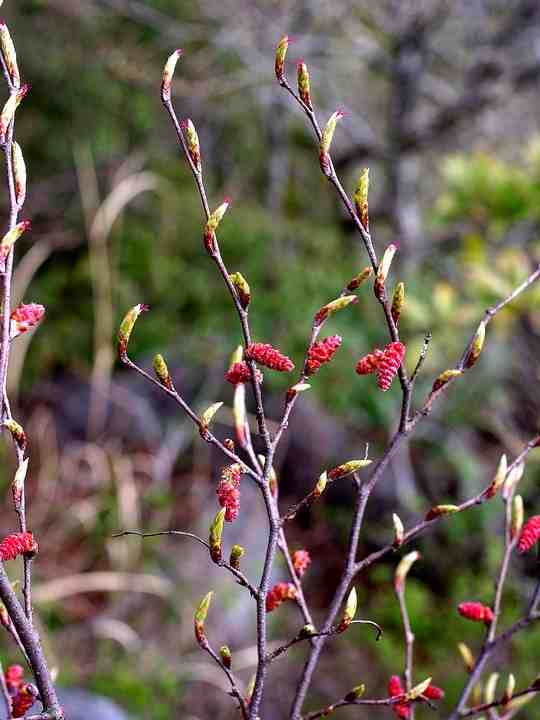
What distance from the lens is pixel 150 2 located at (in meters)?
4.97

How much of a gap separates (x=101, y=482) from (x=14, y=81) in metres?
2.98

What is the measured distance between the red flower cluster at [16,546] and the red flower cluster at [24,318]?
0.51ft

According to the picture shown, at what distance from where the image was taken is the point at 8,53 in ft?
1.92

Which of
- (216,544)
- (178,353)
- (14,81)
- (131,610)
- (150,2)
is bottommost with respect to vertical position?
(216,544)

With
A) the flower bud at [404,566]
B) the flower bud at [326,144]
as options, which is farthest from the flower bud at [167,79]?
the flower bud at [404,566]

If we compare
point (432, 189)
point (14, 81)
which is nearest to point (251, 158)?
point (432, 189)

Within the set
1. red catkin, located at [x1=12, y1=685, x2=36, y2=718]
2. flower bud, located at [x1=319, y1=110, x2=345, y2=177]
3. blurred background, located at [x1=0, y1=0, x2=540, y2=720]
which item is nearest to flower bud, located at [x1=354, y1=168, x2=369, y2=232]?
flower bud, located at [x1=319, y1=110, x2=345, y2=177]

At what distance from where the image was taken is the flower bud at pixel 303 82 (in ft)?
2.07

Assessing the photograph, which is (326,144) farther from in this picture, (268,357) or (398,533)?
(398,533)

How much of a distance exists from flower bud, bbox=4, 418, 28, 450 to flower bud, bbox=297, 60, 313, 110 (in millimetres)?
357

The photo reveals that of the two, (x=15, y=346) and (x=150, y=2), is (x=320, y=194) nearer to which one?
(x=150, y=2)

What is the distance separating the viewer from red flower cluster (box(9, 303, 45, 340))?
0.61 meters

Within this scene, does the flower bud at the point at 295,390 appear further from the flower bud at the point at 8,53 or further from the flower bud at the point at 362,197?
the flower bud at the point at 8,53

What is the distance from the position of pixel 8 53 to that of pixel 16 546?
14.8 inches
